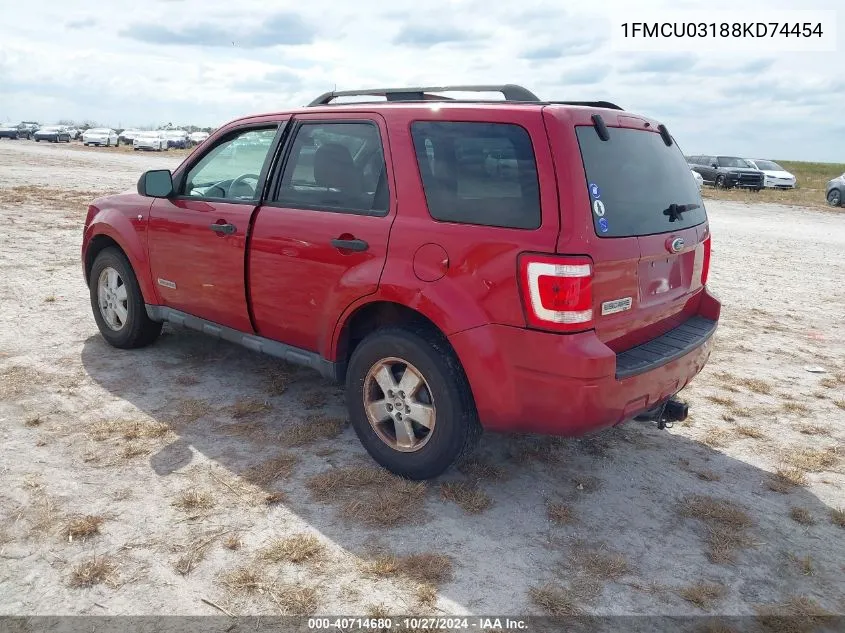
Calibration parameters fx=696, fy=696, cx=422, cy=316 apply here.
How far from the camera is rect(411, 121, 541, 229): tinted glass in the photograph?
10.3 feet

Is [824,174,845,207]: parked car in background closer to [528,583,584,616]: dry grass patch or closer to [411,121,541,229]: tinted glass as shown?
[411,121,541,229]: tinted glass

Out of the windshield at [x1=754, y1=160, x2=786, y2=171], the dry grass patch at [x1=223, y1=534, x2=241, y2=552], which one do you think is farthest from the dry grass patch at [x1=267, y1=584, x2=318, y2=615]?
the windshield at [x1=754, y1=160, x2=786, y2=171]

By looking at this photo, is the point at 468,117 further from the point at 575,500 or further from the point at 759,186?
the point at 759,186

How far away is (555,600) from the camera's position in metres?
2.79

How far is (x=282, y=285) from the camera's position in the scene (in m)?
4.08

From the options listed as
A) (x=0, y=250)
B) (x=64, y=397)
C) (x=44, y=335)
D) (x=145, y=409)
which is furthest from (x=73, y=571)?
(x=0, y=250)

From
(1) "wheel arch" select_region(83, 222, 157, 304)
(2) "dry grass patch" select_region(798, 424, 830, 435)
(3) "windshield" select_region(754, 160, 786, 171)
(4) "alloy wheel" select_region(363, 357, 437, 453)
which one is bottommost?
(2) "dry grass patch" select_region(798, 424, 830, 435)

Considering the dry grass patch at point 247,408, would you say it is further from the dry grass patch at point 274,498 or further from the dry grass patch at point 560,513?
the dry grass patch at point 560,513

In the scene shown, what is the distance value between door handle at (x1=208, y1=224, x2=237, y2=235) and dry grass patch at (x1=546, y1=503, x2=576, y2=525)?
8.14 feet

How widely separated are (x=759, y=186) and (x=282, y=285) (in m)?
28.7

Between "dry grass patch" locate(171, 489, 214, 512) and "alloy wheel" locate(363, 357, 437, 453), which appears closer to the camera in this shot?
"dry grass patch" locate(171, 489, 214, 512)

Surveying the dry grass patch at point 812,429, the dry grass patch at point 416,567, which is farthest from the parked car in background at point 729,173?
the dry grass patch at point 416,567

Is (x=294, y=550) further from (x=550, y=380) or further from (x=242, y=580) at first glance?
(x=550, y=380)

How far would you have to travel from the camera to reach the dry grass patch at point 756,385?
16.9 ft
